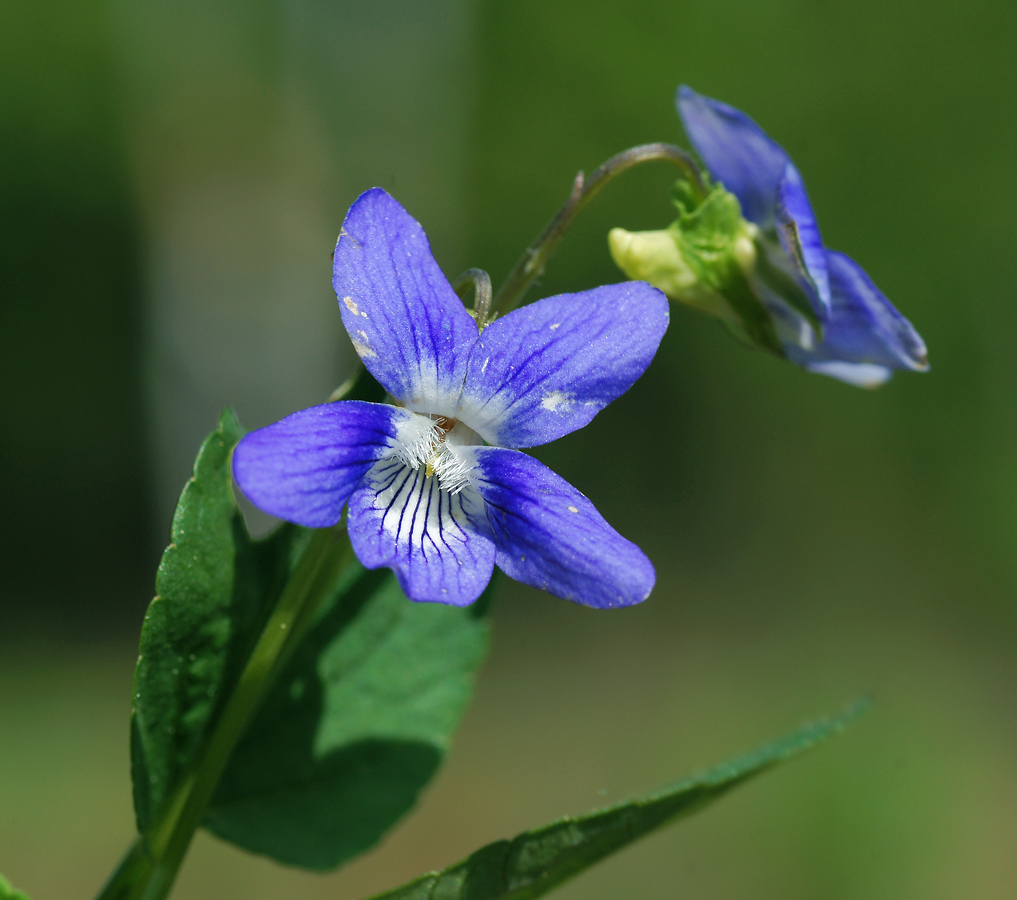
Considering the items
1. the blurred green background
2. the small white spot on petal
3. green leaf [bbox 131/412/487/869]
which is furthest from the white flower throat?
the blurred green background

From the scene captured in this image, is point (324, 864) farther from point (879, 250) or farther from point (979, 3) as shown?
point (979, 3)

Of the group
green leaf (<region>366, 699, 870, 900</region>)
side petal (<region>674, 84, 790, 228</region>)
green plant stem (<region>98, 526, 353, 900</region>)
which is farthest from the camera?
side petal (<region>674, 84, 790, 228</region>)

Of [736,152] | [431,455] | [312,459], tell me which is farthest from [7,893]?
[736,152]

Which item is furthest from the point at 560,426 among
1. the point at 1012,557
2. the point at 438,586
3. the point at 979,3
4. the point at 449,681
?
the point at 979,3

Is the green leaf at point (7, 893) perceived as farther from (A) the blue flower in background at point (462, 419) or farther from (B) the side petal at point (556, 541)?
(B) the side petal at point (556, 541)

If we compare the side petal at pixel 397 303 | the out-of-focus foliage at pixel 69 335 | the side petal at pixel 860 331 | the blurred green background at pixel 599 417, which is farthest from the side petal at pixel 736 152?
the out-of-focus foliage at pixel 69 335

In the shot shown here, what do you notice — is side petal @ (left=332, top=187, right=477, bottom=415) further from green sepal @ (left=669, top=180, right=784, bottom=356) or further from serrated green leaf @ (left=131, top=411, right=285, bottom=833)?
green sepal @ (left=669, top=180, right=784, bottom=356)
